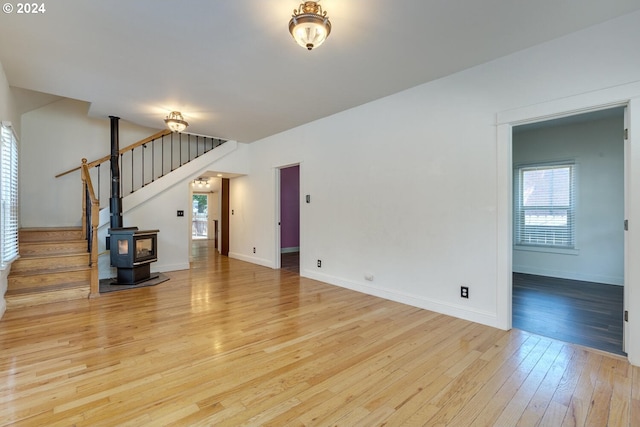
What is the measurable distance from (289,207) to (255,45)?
6.14 m

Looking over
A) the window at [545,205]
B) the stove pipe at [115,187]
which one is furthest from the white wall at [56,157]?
the window at [545,205]

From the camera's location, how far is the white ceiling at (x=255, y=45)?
221cm

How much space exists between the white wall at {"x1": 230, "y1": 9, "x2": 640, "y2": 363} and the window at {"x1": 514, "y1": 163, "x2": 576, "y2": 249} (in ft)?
10.9

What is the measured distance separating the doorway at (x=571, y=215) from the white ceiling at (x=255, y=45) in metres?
2.78

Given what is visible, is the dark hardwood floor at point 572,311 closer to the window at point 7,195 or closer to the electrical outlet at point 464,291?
the electrical outlet at point 464,291

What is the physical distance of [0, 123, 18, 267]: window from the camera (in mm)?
3127

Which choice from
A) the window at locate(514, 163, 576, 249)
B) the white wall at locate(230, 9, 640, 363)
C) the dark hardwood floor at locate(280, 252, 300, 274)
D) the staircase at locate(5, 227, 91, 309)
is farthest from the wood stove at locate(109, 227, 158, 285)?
the window at locate(514, 163, 576, 249)

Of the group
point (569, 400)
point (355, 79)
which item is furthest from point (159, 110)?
point (569, 400)

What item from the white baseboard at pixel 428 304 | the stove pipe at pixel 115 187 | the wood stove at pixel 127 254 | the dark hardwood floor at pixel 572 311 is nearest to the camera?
the dark hardwood floor at pixel 572 311

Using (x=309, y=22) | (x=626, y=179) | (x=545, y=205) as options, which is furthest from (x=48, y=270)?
(x=545, y=205)

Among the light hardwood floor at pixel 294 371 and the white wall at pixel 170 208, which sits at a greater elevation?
the white wall at pixel 170 208

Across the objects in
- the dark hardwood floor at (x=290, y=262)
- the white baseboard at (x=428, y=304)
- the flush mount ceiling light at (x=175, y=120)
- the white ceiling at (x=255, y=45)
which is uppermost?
the white ceiling at (x=255, y=45)

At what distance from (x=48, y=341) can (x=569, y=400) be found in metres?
4.08

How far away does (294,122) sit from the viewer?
16.6 ft
